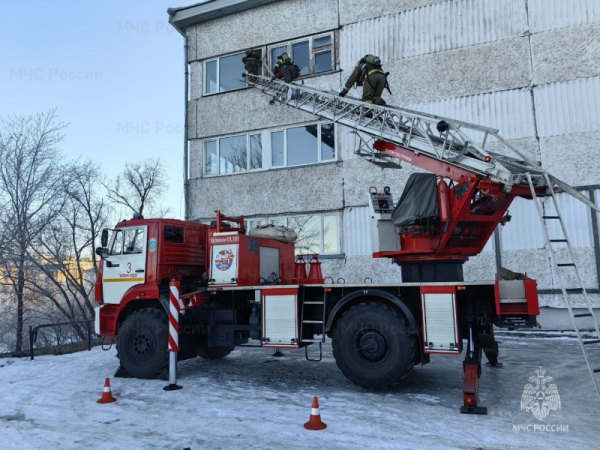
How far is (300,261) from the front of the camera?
948 centimetres

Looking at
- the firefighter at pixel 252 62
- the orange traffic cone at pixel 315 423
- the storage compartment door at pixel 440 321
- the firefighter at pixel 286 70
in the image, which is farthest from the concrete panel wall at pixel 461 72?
the orange traffic cone at pixel 315 423

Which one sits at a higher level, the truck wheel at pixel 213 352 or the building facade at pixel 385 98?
the building facade at pixel 385 98

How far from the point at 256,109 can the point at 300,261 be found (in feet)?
23.0

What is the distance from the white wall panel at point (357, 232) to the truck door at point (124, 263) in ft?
20.8

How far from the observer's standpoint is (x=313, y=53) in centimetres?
1430

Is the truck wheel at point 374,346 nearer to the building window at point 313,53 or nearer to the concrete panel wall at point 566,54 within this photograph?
the concrete panel wall at point 566,54

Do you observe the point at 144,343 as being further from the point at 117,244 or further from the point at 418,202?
the point at 418,202

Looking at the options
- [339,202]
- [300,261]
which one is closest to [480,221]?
[300,261]

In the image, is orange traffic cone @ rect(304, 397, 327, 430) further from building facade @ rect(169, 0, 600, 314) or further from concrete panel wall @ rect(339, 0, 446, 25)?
concrete panel wall @ rect(339, 0, 446, 25)

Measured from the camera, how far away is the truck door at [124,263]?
27.2 ft

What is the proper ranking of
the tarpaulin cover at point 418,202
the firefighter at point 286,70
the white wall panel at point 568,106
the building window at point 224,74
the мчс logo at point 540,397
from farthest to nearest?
1. the building window at point 224,74
2. the firefighter at point 286,70
3. the white wall panel at point 568,106
4. the tarpaulin cover at point 418,202
5. the мчс logo at point 540,397

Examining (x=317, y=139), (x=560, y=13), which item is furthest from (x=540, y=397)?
(x=560, y=13)

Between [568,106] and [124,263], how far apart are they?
1107 cm

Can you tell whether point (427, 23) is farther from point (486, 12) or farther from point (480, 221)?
point (480, 221)
